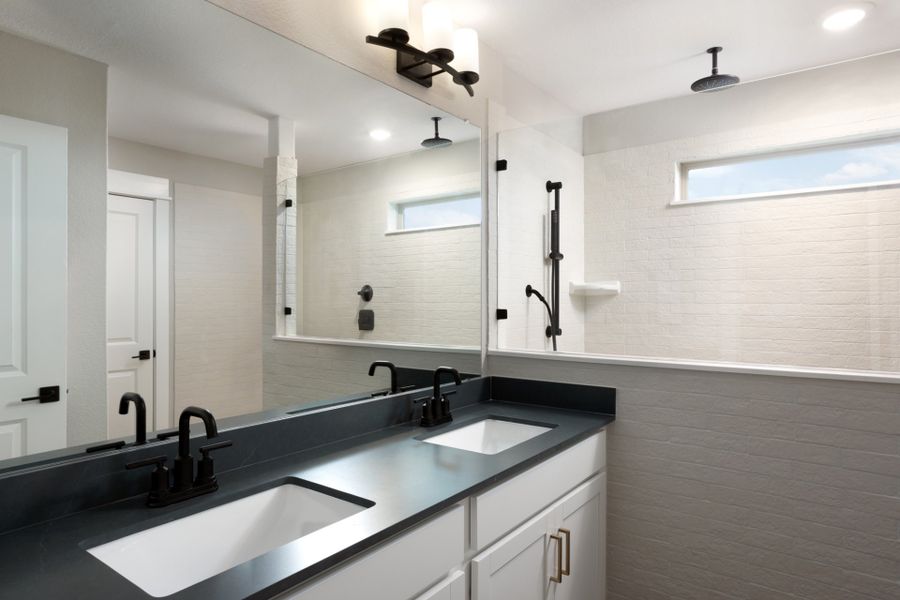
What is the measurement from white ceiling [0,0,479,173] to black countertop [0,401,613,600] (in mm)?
802

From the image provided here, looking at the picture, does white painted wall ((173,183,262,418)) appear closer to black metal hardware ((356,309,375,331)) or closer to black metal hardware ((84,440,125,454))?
black metal hardware ((84,440,125,454))

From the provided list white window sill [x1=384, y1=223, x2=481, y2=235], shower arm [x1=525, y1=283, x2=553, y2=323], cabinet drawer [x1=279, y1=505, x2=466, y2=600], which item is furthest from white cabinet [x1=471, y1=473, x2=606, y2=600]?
white window sill [x1=384, y1=223, x2=481, y2=235]

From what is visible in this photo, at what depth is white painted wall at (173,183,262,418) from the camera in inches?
48.0

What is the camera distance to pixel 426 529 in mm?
1159

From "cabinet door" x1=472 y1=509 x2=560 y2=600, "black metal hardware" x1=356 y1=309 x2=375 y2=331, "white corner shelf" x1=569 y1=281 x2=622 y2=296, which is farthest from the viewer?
"white corner shelf" x1=569 y1=281 x2=622 y2=296

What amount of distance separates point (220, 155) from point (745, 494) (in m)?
1.96

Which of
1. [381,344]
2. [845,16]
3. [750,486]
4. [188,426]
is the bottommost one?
[750,486]

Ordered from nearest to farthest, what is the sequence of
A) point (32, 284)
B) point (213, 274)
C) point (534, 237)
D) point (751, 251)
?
1. point (32, 284)
2. point (213, 274)
3. point (751, 251)
4. point (534, 237)

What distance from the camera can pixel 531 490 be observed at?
5.09ft

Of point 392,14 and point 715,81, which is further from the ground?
point 715,81

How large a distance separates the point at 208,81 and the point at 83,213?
52 centimetres

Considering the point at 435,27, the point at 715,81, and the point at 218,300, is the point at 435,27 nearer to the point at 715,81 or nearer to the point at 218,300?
the point at 218,300

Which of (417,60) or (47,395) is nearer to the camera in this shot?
(47,395)

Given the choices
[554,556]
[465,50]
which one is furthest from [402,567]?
[465,50]
